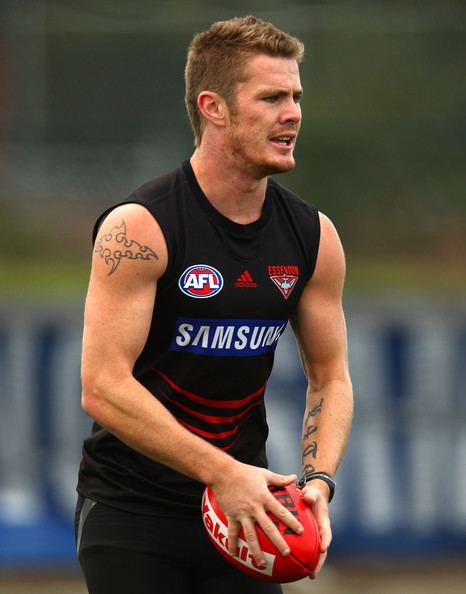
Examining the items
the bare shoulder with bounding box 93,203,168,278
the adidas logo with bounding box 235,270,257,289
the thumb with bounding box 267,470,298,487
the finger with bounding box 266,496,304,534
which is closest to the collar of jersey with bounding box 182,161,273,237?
the adidas logo with bounding box 235,270,257,289

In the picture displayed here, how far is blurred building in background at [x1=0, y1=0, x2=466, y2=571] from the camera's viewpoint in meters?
9.75

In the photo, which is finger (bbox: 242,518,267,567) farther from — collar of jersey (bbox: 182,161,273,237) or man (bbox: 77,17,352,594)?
collar of jersey (bbox: 182,161,273,237)

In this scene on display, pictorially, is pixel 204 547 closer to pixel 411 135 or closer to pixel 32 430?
pixel 32 430

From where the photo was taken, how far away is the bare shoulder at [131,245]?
4359 millimetres

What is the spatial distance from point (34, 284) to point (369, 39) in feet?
11.9

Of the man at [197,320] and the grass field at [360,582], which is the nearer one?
the man at [197,320]

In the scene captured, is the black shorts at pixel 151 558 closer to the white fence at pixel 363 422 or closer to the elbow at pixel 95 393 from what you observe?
the elbow at pixel 95 393

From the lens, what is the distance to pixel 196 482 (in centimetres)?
465

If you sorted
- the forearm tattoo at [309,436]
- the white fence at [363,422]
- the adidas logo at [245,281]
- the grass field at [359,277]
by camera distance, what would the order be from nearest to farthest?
the adidas logo at [245,281] < the forearm tattoo at [309,436] < the white fence at [363,422] < the grass field at [359,277]

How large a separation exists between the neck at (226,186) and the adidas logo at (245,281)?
21cm

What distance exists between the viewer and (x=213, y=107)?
4.64 metres

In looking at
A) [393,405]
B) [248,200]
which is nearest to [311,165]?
[393,405]

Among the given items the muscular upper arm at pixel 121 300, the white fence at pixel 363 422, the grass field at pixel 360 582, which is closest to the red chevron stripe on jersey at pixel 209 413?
the muscular upper arm at pixel 121 300

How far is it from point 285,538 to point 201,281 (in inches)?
37.9
